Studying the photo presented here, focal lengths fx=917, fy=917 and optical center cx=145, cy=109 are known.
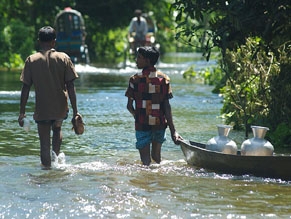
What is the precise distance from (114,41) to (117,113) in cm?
2920

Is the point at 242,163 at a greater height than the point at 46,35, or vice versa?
the point at 46,35

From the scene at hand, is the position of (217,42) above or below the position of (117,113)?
above

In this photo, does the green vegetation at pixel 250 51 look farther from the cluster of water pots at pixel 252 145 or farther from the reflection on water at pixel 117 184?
the cluster of water pots at pixel 252 145

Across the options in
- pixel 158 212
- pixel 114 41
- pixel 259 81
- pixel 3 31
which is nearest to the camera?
pixel 158 212

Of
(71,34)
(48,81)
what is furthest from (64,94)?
(71,34)

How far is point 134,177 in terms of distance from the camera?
387 inches

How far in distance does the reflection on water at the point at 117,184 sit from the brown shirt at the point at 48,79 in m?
0.69

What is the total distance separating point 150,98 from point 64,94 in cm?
96

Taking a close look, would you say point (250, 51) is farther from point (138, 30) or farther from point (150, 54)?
point (138, 30)

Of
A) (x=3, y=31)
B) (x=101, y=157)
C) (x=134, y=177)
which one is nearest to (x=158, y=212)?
(x=134, y=177)

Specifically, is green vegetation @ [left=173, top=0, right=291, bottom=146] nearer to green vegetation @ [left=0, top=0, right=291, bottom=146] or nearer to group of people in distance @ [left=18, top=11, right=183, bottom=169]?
green vegetation @ [left=0, top=0, right=291, bottom=146]

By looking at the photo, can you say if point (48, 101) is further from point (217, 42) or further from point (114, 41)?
point (114, 41)

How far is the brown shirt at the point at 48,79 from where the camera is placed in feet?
32.9

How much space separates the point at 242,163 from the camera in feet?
31.9
